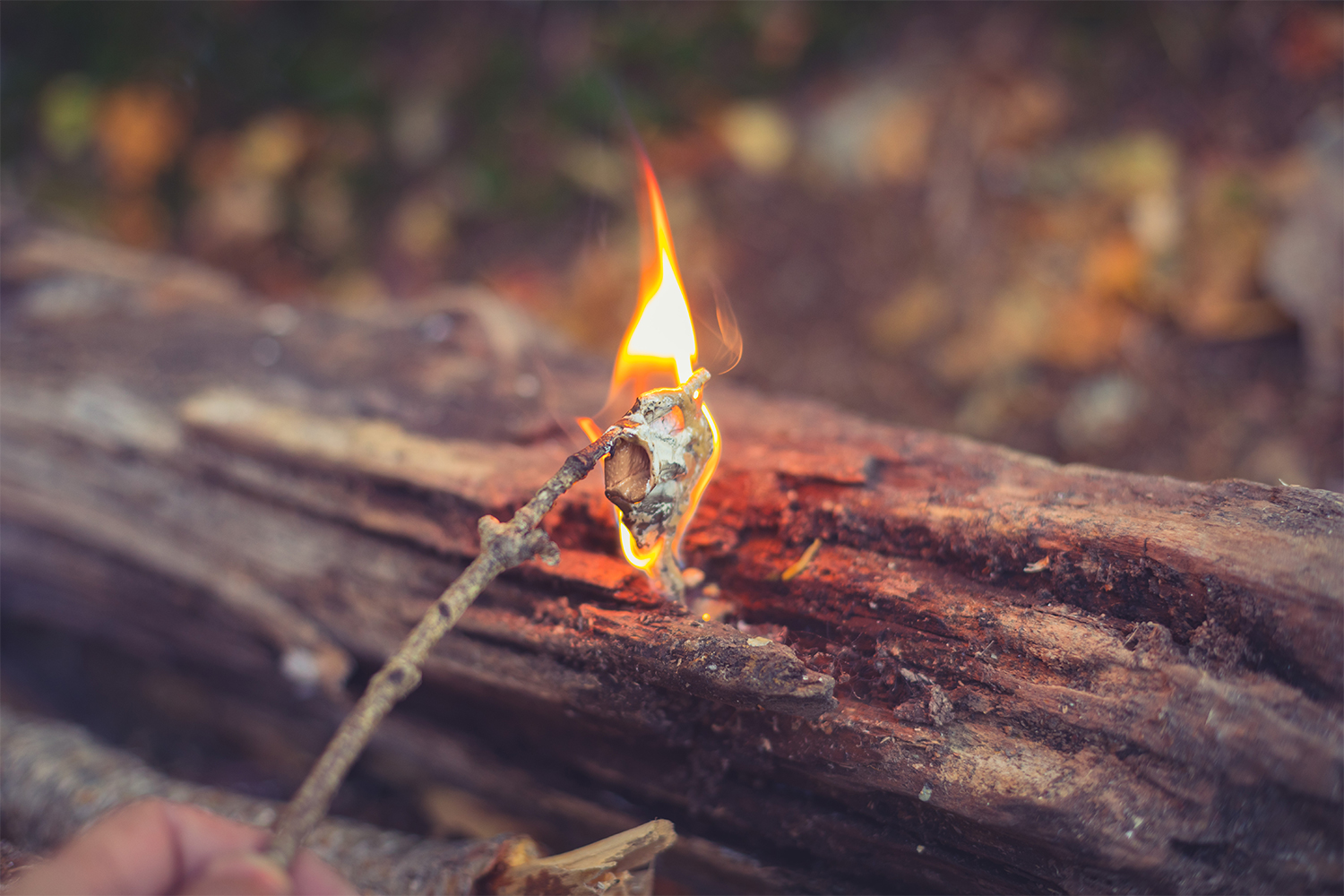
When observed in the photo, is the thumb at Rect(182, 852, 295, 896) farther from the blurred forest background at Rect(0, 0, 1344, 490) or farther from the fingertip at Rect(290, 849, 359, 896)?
the blurred forest background at Rect(0, 0, 1344, 490)

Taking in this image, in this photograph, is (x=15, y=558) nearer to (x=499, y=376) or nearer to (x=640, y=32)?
(x=499, y=376)

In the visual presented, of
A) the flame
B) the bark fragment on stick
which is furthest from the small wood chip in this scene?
the flame

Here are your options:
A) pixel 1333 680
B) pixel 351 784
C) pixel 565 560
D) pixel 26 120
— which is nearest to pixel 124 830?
pixel 565 560

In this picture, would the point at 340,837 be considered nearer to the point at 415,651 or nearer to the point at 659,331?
the point at 415,651

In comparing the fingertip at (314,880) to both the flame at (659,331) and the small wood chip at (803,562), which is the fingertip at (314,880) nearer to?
the small wood chip at (803,562)

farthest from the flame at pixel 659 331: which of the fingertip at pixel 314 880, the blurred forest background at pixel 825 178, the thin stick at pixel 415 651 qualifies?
the blurred forest background at pixel 825 178

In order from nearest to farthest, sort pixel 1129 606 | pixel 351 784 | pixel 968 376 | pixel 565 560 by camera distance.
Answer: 1. pixel 1129 606
2. pixel 565 560
3. pixel 351 784
4. pixel 968 376
